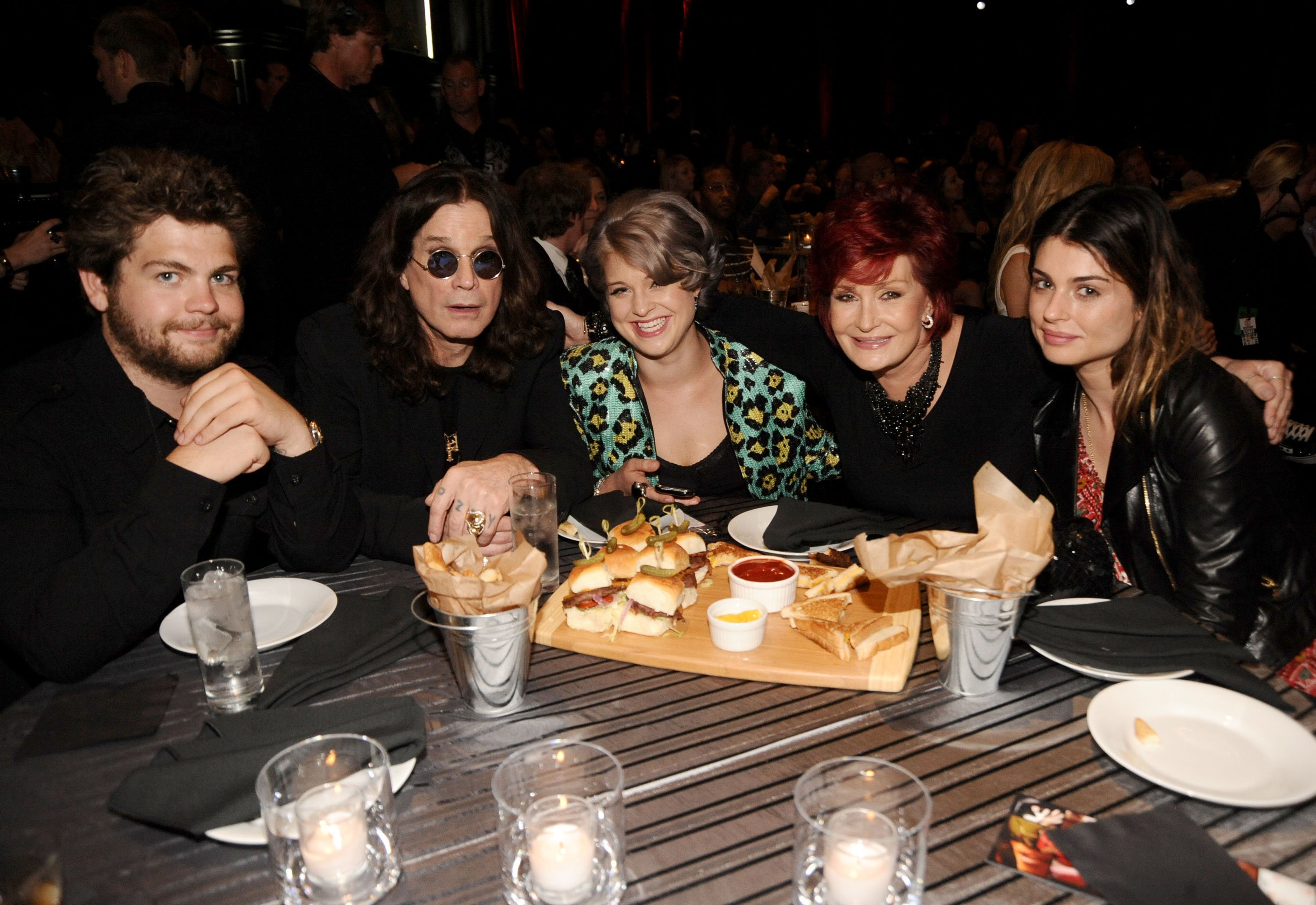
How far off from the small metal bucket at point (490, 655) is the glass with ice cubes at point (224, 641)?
352 mm

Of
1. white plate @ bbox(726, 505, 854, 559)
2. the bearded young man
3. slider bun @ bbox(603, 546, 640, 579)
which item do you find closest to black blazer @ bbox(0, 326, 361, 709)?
the bearded young man

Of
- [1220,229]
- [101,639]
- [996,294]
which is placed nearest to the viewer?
Result: [101,639]

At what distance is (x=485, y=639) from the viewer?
Answer: 4.81 ft

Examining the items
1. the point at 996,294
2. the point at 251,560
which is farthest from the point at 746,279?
the point at 251,560

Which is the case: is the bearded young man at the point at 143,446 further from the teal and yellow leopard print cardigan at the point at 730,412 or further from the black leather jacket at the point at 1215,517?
the black leather jacket at the point at 1215,517

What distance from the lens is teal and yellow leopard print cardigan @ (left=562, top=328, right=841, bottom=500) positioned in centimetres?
330

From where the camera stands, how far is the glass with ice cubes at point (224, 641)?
5.05 ft

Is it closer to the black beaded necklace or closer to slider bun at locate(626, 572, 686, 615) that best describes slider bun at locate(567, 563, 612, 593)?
slider bun at locate(626, 572, 686, 615)

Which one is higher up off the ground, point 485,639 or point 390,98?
point 390,98

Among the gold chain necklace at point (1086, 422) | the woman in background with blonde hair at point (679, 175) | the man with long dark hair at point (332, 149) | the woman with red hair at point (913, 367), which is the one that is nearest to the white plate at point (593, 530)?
the woman with red hair at point (913, 367)

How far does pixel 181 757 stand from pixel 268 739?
12cm

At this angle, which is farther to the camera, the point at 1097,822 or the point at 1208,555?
the point at 1208,555

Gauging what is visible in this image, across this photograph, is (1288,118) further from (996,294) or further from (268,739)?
(268,739)

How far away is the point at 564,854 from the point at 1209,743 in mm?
1034
